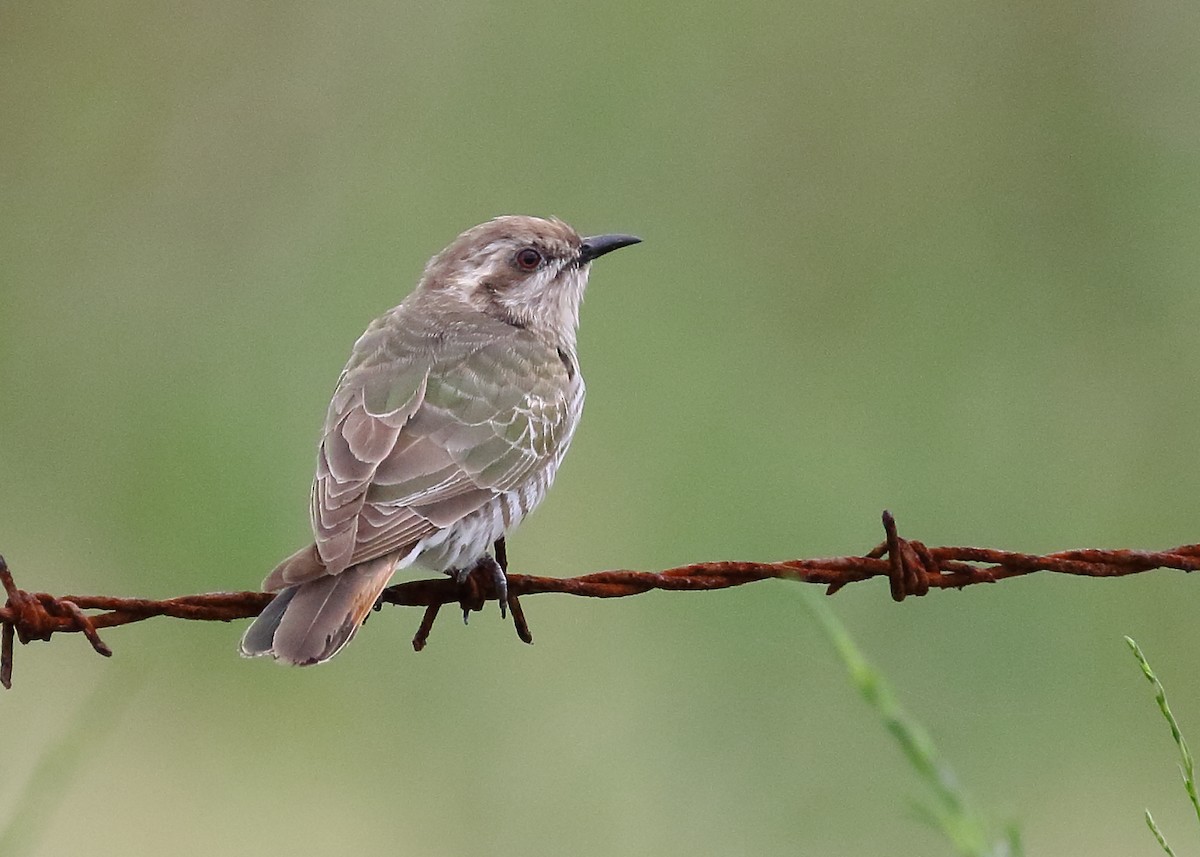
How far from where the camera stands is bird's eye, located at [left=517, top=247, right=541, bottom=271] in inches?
298

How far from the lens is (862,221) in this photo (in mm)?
11547

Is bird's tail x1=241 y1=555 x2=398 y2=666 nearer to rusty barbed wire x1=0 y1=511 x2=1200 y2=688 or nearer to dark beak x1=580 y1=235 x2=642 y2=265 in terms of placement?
rusty barbed wire x1=0 y1=511 x2=1200 y2=688

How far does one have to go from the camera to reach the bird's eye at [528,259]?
7570mm

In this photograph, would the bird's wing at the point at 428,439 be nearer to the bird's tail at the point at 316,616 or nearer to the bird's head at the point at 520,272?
the bird's tail at the point at 316,616

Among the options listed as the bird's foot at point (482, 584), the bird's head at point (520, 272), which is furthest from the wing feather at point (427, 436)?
the bird's head at point (520, 272)

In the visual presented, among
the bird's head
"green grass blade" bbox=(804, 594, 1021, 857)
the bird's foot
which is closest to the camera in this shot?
"green grass blade" bbox=(804, 594, 1021, 857)

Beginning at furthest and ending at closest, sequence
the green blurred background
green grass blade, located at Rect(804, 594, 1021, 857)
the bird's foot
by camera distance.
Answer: the green blurred background → the bird's foot → green grass blade, located at Rect(804, 594, 1021, 857)

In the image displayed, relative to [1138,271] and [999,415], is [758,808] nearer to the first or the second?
[999,415]

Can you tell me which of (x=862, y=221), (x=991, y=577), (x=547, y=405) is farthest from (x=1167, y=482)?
(x=991, y=577)

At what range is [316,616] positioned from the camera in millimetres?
5102

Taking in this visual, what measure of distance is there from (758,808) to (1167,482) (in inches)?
125

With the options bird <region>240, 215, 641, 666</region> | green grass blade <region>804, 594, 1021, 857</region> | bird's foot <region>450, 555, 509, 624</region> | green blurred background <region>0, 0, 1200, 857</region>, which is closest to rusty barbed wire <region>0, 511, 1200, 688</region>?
bird <region>240, 215, 641, 666</region>

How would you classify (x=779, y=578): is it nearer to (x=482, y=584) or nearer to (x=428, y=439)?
(x=482, y=584)

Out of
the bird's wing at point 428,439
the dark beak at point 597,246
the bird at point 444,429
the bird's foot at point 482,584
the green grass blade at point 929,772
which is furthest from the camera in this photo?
the dark beak at point 597,246
